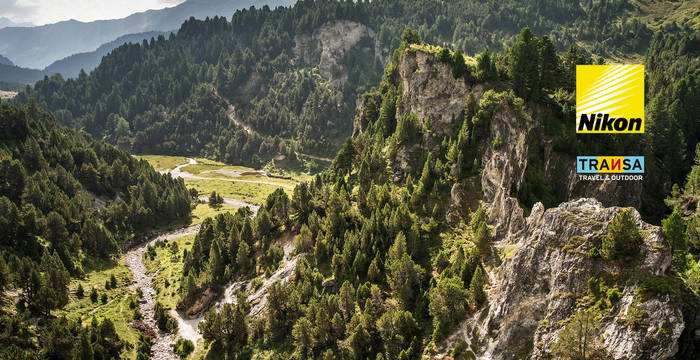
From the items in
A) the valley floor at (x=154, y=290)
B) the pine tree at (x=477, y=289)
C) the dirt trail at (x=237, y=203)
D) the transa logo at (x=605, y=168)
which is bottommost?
the valley floor at (x=154, y=290)

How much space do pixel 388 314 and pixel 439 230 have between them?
76.6 feet

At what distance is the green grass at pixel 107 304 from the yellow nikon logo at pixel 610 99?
106563mm

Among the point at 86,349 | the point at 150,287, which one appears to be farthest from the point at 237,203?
the point at 86,349

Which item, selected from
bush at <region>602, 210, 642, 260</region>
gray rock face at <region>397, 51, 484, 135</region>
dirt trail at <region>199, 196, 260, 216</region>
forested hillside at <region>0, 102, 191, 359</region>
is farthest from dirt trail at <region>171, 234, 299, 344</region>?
dirt trail at <region>199, 196, 260, 216</region>

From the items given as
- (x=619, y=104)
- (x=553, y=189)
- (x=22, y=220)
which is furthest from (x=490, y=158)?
(x=22, y=220)

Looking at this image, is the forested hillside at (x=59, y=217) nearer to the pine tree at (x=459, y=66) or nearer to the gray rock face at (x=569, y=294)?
the gray rock face at (x=569, y=294)

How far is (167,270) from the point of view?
123m

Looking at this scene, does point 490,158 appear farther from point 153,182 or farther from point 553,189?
point 153,182

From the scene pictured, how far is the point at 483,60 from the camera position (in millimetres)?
90188

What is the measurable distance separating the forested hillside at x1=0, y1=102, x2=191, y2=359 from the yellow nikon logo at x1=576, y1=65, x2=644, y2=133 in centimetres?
10541

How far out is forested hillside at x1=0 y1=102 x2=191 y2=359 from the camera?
75125mm

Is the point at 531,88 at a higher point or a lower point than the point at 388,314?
higher

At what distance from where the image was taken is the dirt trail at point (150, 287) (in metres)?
85.7

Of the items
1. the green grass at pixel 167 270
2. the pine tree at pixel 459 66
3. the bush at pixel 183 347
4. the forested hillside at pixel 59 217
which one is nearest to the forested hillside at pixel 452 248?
the pine tree at pixel 459 66
